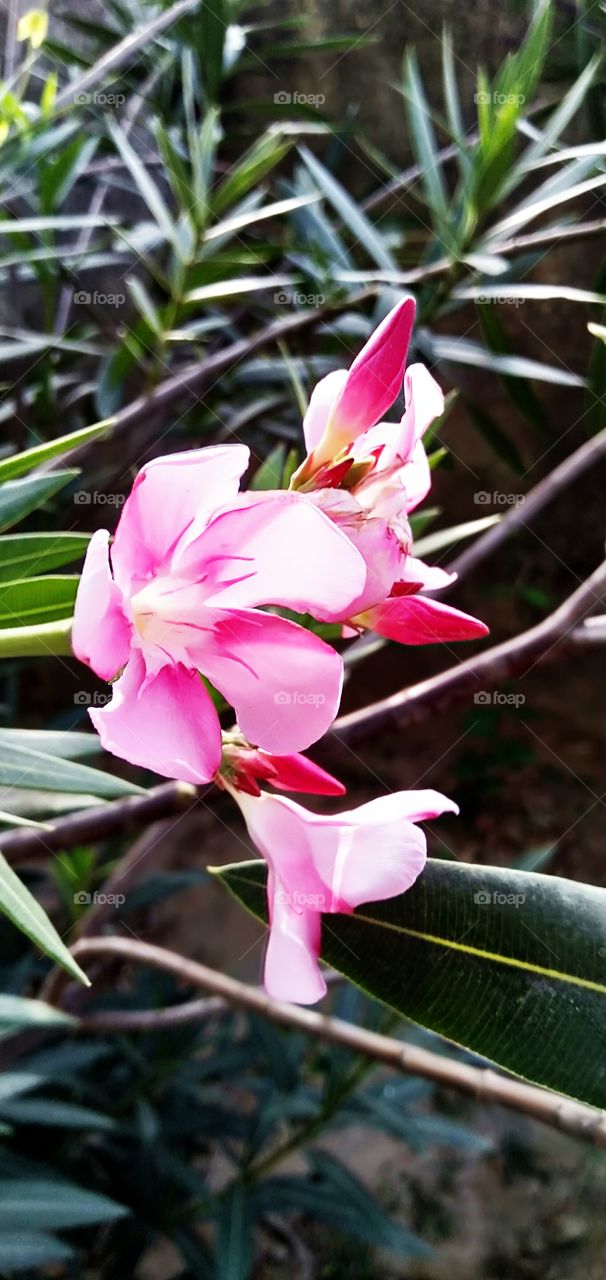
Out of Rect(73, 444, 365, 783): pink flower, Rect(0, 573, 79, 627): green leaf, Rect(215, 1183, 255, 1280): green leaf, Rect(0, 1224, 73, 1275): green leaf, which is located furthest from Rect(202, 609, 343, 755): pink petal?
Rect(215, 1183, 255, 1280): green leaf

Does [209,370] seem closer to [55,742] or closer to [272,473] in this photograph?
[272,473]

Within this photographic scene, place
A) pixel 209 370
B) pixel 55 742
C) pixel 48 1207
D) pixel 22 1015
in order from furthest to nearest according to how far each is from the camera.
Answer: pixel 209 370 → pixel 48 1207 → pixel 22 1015 → pixel 55 742

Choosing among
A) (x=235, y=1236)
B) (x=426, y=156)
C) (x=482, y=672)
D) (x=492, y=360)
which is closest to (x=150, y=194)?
(x=426, y=156)

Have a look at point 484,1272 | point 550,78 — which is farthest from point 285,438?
point 484,1272

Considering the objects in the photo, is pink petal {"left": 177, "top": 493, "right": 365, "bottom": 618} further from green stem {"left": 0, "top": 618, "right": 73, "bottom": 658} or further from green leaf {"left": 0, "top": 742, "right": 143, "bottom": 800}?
green leaf {"left": 0, "top": 742, "right": 143, "bottom": 800}

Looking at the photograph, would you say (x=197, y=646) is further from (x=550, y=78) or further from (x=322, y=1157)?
(x=550, y=78)

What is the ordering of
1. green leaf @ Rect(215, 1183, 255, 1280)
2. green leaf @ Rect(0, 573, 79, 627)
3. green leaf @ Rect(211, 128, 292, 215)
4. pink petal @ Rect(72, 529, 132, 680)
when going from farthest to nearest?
green leaf @ Rect(215, 1183, 255, 1280), green leaf @ Rect(211, 128, 292, 215), green leaf @ Rect(0, 573, 79, 627), pink petal @ Rect(72, 529, 132, 680)
